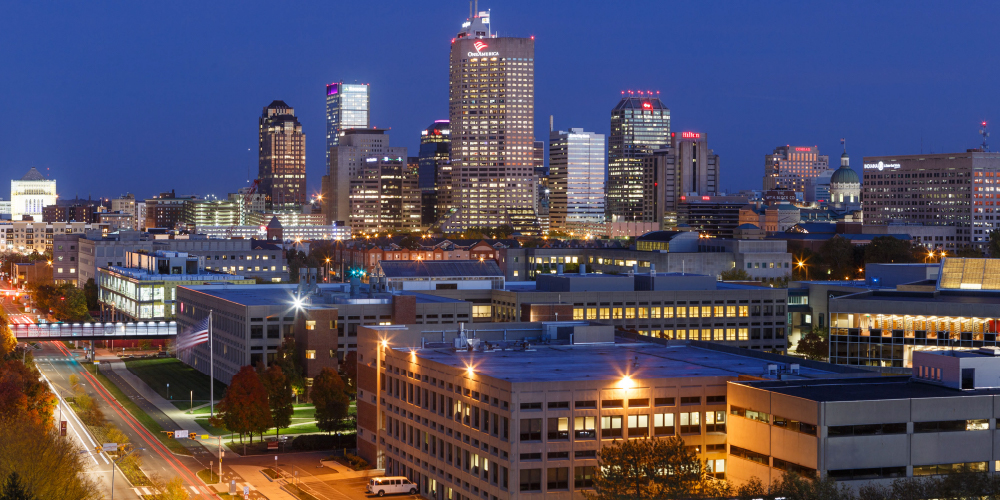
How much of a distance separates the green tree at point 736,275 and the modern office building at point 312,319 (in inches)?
2864

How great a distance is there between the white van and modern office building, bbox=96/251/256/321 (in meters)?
95.7

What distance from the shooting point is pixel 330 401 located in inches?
3829

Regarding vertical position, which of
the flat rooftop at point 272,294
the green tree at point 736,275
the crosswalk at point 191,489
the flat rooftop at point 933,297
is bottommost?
the crosswalk at point 191,489

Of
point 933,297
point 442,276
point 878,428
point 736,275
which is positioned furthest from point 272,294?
point 878,428

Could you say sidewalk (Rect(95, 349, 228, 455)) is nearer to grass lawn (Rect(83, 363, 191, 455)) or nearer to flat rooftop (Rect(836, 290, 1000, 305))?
grass lawn (Rect(83, 363, 191, 455))

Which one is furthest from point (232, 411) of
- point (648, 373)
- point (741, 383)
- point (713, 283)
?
point (713, 283)

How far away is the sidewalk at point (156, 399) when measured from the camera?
332 feet

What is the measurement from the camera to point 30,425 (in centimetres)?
7725

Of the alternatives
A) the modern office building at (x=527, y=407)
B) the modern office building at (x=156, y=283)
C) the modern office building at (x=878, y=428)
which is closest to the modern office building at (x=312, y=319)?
the modern office building at (x=527, y=407)

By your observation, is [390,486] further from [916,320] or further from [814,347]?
[814,347]

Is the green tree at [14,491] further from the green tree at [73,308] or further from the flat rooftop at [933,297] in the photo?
the green tree at [73,308]

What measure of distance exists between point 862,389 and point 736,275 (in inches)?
5017

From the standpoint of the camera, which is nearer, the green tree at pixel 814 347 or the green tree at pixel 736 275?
the green tree at pixel 814 347

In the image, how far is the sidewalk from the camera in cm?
10131
